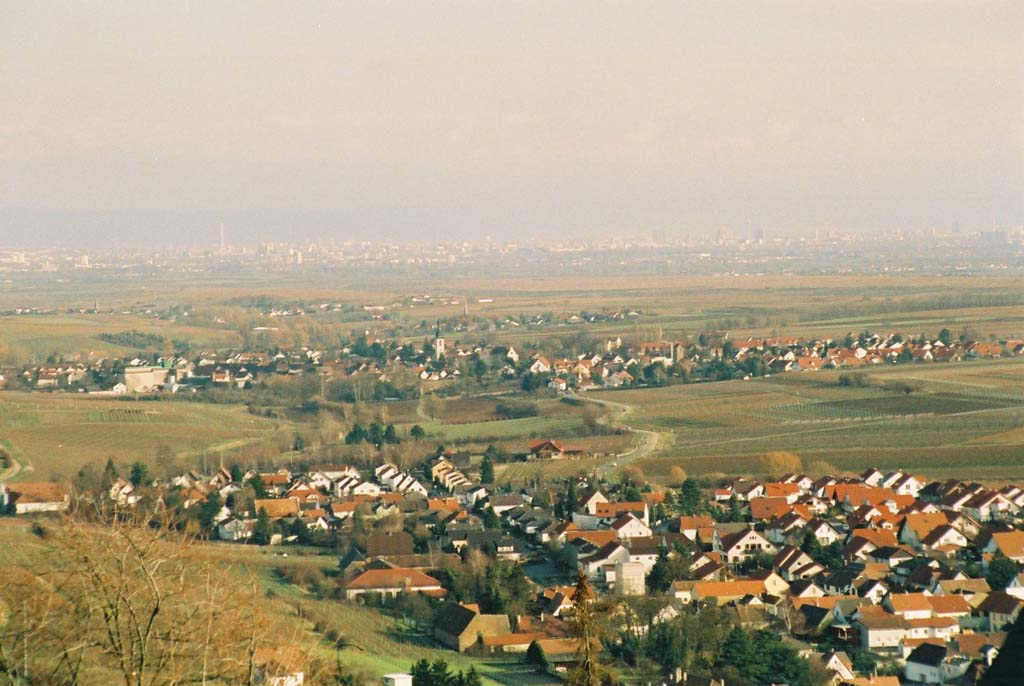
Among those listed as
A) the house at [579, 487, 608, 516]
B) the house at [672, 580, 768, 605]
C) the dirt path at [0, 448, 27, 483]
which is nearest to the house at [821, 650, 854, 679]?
the house at [672, 580, 768, 605]

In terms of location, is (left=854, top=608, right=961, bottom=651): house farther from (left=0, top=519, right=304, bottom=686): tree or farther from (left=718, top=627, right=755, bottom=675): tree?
(left=0, top=519, right=304, bottom=686): tree

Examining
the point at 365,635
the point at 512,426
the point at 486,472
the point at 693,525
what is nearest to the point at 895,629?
the point at 365,635

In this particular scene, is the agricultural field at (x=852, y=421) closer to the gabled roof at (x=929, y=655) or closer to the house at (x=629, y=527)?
the house at (x=629, y=527)

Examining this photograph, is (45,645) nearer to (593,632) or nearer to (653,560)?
(593,632)

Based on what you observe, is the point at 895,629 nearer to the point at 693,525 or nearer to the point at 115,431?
the point at 693,525

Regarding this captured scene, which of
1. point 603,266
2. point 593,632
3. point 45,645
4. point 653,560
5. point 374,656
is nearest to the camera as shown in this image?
point 45,645

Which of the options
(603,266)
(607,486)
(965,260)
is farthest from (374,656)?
(603,266)
